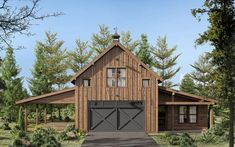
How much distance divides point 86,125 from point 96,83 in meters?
3.68

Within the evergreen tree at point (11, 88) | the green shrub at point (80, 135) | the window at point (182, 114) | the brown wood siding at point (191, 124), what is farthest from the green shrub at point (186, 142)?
the evergreen tree at point (11, 88)

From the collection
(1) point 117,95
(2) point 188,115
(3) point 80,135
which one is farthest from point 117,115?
(2) point 188,115

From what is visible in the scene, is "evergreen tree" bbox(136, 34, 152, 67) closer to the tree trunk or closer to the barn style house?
the barn style house

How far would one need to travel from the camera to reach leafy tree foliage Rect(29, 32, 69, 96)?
49.7 meters

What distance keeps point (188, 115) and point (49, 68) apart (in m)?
22.4

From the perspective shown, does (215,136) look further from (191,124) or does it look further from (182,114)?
(182,114)

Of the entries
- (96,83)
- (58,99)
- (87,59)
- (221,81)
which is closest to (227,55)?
(221,81)

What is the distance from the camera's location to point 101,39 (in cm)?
5672

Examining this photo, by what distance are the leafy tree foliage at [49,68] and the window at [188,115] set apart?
20214 mm

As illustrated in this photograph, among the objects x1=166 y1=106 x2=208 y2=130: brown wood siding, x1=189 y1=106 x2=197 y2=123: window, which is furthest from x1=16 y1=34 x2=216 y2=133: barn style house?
x1=189 y1=106 x2=197 y2=123: window

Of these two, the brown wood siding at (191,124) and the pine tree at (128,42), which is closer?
the brown wood siding at (191,124)

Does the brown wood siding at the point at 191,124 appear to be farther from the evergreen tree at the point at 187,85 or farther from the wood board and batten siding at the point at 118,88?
the evergreen tree at the point at 187,85

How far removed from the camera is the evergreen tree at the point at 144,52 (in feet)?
187

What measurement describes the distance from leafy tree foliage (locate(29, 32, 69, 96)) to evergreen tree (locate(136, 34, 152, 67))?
11300mm
